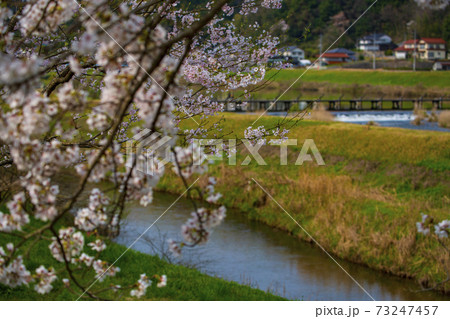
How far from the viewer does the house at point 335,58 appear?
141 ft

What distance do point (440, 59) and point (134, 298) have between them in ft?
117

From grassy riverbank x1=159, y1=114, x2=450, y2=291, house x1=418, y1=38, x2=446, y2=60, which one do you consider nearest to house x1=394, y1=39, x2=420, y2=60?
house x1=418, y1=38, x2=446, y2=60

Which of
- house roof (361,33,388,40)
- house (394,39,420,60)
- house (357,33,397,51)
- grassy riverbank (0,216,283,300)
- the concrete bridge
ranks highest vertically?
grassy riverbank (0,216,283,300)

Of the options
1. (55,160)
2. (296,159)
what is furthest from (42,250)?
(296,159)

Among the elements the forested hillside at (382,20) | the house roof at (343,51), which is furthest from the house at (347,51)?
the forested hillside at (382,20)

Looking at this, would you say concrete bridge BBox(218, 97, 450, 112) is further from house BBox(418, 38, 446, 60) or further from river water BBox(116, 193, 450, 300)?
river water BBox(116, 193, 450, 300)

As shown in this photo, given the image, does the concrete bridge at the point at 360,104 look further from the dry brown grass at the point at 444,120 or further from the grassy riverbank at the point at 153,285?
the grassy riverbank at the point at 153,285

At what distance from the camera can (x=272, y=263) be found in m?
8.70

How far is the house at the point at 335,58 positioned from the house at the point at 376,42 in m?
2.95

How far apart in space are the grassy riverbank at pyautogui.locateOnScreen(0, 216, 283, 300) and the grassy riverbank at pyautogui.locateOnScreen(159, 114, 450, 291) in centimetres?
231

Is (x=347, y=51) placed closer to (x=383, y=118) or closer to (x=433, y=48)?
(x=433, y=48)

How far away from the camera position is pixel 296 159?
1448 centimetres

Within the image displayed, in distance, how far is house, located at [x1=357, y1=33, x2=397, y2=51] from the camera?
36806 millimetres

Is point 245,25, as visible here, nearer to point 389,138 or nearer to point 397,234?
point 397,234
